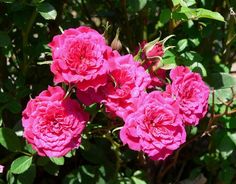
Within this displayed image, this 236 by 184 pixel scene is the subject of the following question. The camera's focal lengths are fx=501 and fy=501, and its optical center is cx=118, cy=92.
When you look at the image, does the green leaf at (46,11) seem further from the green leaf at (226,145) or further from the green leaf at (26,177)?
the green leaf at (226,145)

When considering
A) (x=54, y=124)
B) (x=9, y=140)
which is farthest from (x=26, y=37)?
(x=54, y=124)

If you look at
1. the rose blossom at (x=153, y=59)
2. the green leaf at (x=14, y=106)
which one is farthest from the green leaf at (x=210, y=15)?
the green leaf at (x=14, y=106)

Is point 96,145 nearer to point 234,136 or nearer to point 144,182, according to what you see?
point 144,182

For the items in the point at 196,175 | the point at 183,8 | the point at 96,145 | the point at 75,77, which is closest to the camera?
the point at 75,77

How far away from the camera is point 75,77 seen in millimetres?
944

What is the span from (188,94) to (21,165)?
439 mm

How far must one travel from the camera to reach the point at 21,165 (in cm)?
120

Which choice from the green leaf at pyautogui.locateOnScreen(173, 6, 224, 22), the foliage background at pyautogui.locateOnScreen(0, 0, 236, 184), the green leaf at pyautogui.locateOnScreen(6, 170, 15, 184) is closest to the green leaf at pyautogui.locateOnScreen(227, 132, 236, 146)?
the foliage background at pyautogui.locateOnScreen(0, 0, 236, 184)

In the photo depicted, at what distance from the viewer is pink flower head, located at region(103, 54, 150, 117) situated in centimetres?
100

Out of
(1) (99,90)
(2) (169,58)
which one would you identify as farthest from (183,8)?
(1) (99,90)

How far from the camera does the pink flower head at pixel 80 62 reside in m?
0.95

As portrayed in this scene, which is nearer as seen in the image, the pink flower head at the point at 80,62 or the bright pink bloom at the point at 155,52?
the pink flower head at the point at 80,62

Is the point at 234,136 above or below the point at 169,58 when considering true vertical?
below

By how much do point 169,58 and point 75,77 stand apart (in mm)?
404
